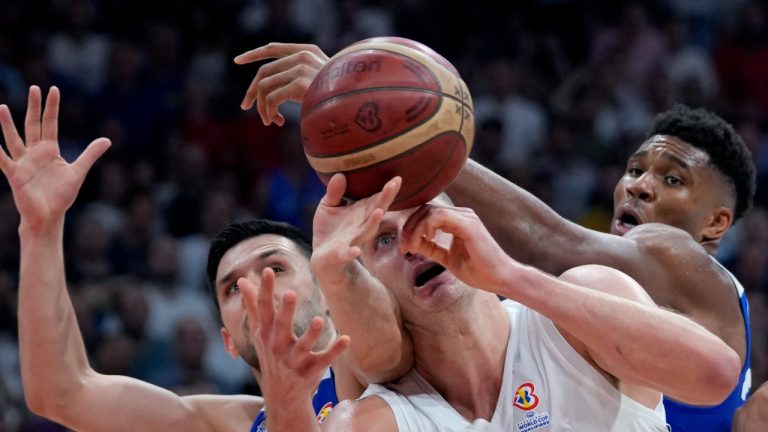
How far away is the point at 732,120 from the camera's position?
330 inches

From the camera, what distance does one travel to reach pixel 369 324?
343 centimetres

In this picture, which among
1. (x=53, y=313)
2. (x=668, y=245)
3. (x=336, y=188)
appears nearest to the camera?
(x=336, y=188)

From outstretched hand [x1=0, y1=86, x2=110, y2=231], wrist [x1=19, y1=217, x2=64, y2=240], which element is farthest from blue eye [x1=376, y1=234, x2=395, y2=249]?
wrist [x1=19, y1=217, x2=64, y2=240]

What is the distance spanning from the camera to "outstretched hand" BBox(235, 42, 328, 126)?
365 centimetres

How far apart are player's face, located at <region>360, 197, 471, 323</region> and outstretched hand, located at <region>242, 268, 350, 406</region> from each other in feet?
2.12

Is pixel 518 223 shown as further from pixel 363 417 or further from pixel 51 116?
pixel 51 116

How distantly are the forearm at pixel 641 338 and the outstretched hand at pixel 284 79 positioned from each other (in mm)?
1077

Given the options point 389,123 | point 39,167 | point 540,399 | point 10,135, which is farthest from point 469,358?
point 10,135

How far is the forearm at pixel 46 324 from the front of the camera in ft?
12.2

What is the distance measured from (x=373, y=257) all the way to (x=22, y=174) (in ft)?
3.83

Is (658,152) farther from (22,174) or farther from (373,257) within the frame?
(22,174)

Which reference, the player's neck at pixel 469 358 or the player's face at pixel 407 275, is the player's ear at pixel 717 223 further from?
the player's face at pixel 407 275

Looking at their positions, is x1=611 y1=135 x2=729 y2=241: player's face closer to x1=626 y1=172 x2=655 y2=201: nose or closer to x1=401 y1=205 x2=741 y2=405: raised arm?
x1=626 y1=172 x2=655 y2=201: nose

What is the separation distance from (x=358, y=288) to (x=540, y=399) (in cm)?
67
